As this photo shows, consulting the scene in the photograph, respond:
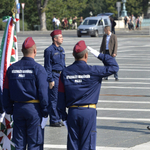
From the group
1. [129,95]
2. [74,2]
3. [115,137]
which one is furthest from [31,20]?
[115,137]

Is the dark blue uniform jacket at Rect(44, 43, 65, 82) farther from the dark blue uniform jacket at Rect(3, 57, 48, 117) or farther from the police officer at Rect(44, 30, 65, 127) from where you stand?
the dark blue uniform jacket at Rect(3, 57, 48, 117)

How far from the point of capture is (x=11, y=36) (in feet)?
21.3

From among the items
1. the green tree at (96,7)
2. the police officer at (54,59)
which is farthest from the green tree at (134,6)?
the police officer at (54,59)

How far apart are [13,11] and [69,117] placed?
8.08 feet

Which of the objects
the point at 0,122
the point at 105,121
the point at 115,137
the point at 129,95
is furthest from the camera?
the point at 129,95

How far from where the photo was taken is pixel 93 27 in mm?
39969

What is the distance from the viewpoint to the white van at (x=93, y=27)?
3972cm

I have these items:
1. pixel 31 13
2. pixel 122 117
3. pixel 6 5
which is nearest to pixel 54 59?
pixel 122 117

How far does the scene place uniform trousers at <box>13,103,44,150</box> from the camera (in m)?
5.09

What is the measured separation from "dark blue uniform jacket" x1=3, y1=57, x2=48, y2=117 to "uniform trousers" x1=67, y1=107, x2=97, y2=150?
1.37ft

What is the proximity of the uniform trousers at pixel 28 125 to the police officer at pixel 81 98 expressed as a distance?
383 millimetres

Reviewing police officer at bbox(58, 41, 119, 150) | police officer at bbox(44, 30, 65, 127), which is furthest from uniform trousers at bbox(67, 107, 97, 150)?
police officer at bbox(44, 30, 65, 127)

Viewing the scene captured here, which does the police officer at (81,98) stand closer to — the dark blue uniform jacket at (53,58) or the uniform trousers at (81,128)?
the uniform trousers at (81,128)

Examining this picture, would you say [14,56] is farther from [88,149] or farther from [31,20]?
[31,20]
